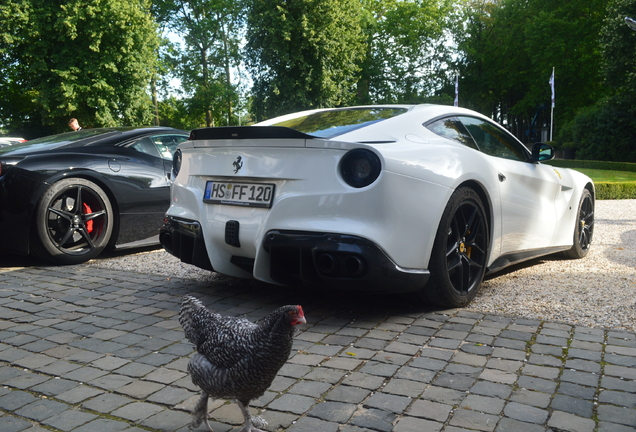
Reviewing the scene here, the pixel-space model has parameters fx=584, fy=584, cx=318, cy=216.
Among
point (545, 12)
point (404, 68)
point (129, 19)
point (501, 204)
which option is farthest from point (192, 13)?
point (501, 204)

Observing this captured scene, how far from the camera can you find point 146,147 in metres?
6.73

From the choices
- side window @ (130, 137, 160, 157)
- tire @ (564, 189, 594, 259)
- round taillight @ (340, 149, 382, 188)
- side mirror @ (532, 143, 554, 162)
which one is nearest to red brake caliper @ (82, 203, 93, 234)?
side window @ (130, 137, 160, 157)

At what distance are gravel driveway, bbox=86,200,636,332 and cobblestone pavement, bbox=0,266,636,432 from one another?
30 cm

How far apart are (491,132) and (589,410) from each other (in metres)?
2.92

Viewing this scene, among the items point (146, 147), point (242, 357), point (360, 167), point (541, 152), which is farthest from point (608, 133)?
point (242, 357)

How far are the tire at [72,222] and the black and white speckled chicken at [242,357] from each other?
3877 mm

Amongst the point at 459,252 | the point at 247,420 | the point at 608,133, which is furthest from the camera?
the point at 608,133

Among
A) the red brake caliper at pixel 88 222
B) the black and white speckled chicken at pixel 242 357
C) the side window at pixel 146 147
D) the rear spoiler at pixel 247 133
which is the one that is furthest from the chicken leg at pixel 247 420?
the side window at pixel 146 147

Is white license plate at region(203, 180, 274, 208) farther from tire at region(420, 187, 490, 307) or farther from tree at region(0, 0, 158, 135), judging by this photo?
tree at region(0, 0, 158, 135)

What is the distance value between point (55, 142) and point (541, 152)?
199 inches

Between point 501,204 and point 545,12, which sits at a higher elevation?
point 545,12

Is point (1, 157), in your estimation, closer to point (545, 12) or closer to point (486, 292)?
point (486, 292)

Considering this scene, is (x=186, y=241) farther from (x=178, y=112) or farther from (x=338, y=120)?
(x=178, y=112)

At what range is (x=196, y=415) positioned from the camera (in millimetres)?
2357
